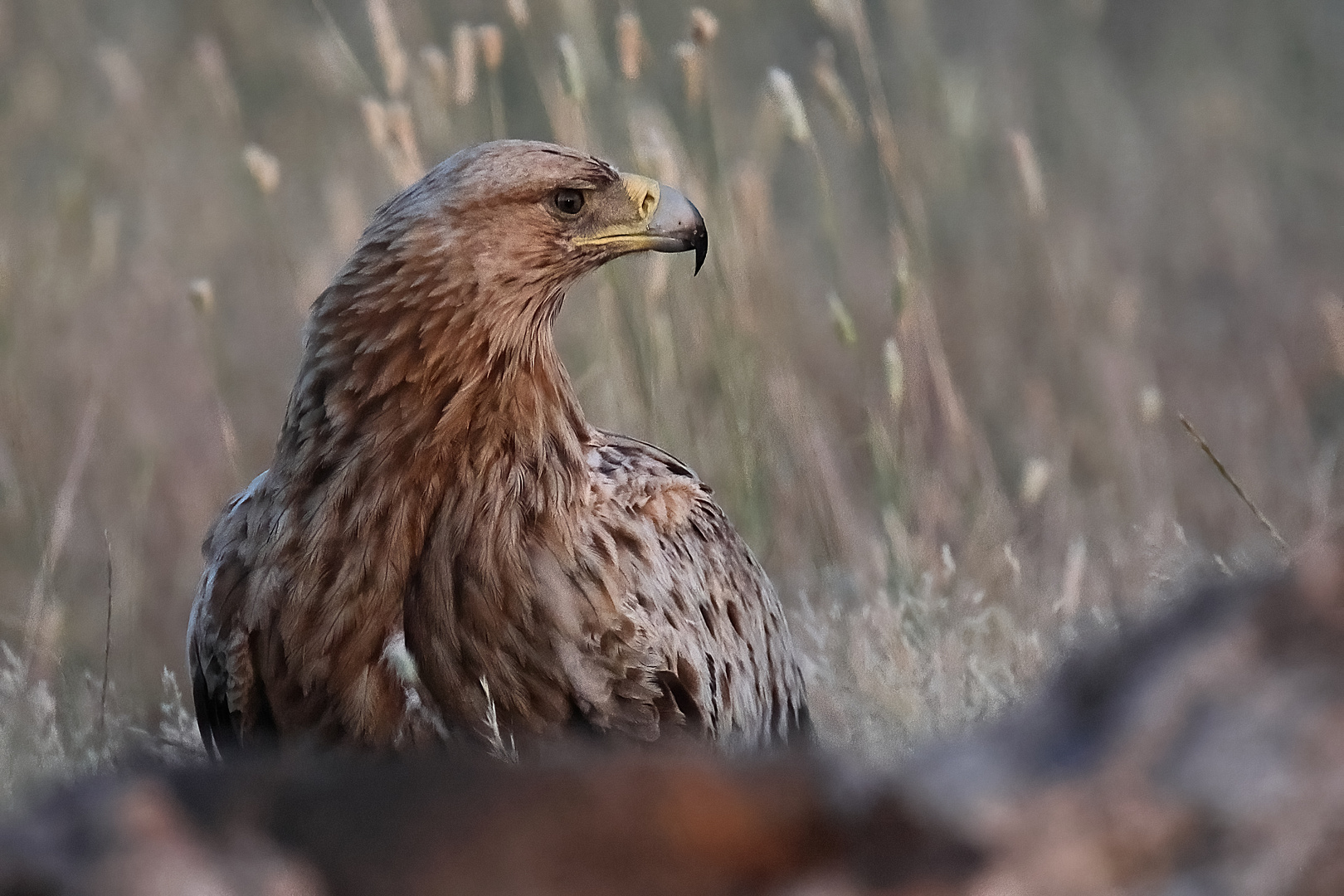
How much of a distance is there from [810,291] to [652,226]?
4.30 metres

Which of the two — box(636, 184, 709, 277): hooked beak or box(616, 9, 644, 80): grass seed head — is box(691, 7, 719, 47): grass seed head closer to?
box(616, 9, 644, 80): grass seed head

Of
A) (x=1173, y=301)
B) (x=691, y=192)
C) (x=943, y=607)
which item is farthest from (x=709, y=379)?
(x=1173, y=301)

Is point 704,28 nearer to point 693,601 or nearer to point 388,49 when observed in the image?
point 388,49

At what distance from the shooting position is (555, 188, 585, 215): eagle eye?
2.95 metres

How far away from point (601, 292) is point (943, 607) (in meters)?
1.12

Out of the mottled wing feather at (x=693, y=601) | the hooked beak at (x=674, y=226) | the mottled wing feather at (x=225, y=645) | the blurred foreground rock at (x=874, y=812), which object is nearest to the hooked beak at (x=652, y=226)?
the hooked beak at (x=674, y=226)

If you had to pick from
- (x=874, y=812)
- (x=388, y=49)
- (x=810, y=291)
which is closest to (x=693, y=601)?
(x=388, y=49)

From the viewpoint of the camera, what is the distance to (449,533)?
2.72 metres

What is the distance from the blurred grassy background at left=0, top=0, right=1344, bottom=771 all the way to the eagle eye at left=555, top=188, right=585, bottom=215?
84cm

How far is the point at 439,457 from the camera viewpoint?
2752 mm

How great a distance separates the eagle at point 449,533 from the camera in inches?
106

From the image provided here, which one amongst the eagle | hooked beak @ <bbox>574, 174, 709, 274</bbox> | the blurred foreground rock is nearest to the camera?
the blurred foreground rock

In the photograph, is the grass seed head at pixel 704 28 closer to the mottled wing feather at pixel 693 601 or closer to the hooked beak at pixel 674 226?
the hooked beak at pixel 674 226

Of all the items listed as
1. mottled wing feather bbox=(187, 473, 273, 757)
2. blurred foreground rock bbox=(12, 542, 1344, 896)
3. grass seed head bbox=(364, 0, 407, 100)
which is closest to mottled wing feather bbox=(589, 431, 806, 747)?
mottled wing feather bbox=(187, 473, 273, 757)
